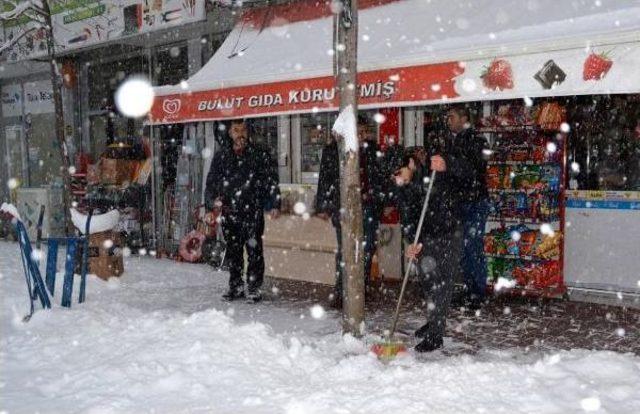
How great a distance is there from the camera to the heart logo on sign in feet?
24.6

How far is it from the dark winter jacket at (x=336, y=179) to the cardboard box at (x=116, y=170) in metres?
5.64

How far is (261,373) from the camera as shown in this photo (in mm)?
4359

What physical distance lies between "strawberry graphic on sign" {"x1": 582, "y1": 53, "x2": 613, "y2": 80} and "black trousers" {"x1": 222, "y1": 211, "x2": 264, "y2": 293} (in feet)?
11.8

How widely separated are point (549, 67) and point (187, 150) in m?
6.82

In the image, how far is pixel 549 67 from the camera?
481 cm

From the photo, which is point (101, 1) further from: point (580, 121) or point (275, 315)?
point (580, 121)

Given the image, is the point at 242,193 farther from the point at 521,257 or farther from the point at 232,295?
the point at 521,257

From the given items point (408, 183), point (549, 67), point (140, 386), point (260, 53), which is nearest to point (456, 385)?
point (408, 183)

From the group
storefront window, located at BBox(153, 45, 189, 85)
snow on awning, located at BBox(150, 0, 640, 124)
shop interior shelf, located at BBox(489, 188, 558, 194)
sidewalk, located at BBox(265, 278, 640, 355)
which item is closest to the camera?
snow on awning, located at BBox(150, 0, 640, 124)

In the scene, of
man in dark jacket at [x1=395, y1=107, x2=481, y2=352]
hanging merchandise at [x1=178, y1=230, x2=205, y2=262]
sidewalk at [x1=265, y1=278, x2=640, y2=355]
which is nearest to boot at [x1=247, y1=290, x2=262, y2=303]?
sidewalk at [x1=265, y1=278, x2=640, y2=355]

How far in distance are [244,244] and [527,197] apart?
318 cm

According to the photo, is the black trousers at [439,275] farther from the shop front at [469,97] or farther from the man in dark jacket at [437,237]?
the shop front at [469,97]

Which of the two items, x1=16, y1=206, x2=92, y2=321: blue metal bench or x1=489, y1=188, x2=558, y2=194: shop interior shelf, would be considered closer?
x1=16, y1=206, x2=92, y2=321: blue metal bench

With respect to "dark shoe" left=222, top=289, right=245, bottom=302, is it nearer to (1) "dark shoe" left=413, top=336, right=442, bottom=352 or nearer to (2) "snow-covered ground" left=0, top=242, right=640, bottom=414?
(2) "snow-covered ground" left=0, top=242, right=640, bottom=414
